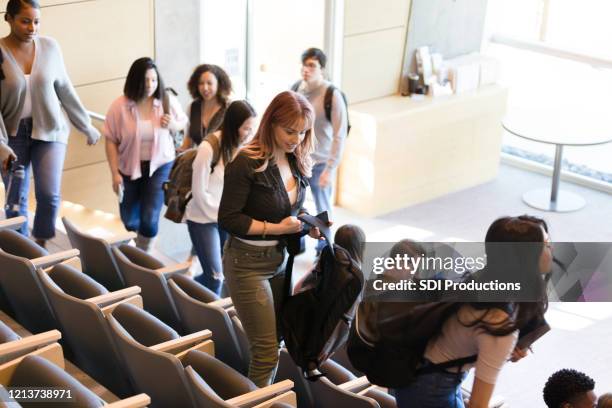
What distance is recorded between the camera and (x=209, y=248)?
5.07 m

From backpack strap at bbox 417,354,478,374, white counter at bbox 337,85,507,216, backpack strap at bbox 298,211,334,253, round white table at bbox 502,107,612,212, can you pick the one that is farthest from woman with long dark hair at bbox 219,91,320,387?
round white table at bbox 502,107,612,212

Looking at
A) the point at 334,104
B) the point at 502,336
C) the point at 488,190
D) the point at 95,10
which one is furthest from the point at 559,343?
Result: the point at 95,10

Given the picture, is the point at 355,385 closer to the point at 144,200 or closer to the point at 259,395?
the point at 259,395

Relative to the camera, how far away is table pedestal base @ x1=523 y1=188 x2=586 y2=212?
7887 mm

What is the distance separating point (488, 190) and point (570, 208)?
0.77 metres

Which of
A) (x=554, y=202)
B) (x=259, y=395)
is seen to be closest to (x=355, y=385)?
(x=259, y=395)

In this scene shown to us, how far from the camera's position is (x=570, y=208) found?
787cm

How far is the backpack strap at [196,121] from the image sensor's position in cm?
549

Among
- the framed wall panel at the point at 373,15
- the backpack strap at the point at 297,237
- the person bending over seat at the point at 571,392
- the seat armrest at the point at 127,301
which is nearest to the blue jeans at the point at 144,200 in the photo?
the seat armrest at the point at 127,301

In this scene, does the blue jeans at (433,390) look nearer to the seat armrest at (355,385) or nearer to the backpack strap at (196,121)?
the seat armrest at (355,385)

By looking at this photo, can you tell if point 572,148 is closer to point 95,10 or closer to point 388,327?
point 95,10

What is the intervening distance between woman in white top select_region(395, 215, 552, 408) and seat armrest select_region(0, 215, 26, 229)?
2.65m
